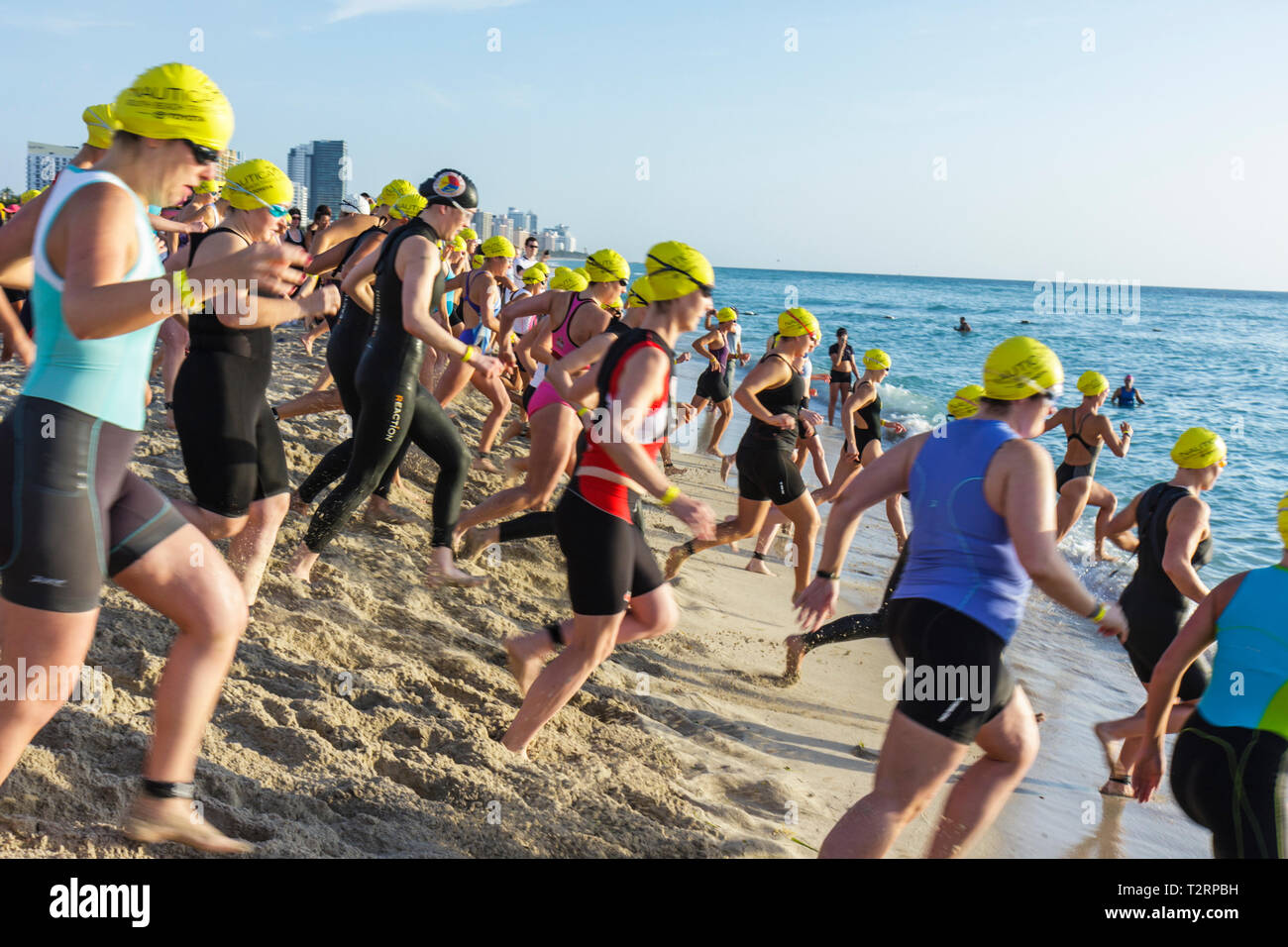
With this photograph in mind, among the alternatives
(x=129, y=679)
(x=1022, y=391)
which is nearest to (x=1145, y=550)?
(x=1022, y=391)

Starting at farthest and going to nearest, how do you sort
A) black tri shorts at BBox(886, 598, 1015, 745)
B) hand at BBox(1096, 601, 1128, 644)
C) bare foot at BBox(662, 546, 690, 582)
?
bare foot at BBox(662, 546, 690, 582), hand at BBox(1096, 601, 1128, 644), black tri shorts at BBox(886, 598, 1015, 745)

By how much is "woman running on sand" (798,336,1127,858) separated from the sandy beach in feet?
3.20

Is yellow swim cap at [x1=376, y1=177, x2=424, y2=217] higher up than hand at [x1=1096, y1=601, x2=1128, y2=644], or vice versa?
yellow swim cap at [x1=376, y1=177, x2=424, y2=217]

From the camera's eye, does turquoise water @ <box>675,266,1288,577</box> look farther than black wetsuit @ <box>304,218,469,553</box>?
Yes

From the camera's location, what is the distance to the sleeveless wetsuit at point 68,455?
2.13 meters

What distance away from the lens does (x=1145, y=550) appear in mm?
4727

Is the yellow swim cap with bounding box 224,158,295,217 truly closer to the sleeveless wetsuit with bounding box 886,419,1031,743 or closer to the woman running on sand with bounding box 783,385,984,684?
the sleeveless wetsuit with bounding box 886,419,1031,743

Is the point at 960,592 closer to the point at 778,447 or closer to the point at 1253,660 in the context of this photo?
the point at 1253,660

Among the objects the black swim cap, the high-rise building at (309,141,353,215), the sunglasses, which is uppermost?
the high-rise building at (309,141,353,215)

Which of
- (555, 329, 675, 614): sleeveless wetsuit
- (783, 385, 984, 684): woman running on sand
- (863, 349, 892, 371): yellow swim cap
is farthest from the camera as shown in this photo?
(863, 349, 892, 371): yellow swim cap

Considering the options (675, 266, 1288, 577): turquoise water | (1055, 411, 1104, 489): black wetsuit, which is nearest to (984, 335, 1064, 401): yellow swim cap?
(675, 266, 1288, 577): turquoise water

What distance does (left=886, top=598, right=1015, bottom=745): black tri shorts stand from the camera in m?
2.61

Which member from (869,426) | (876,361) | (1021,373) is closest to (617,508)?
(1021,373)

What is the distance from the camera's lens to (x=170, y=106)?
2.32m
